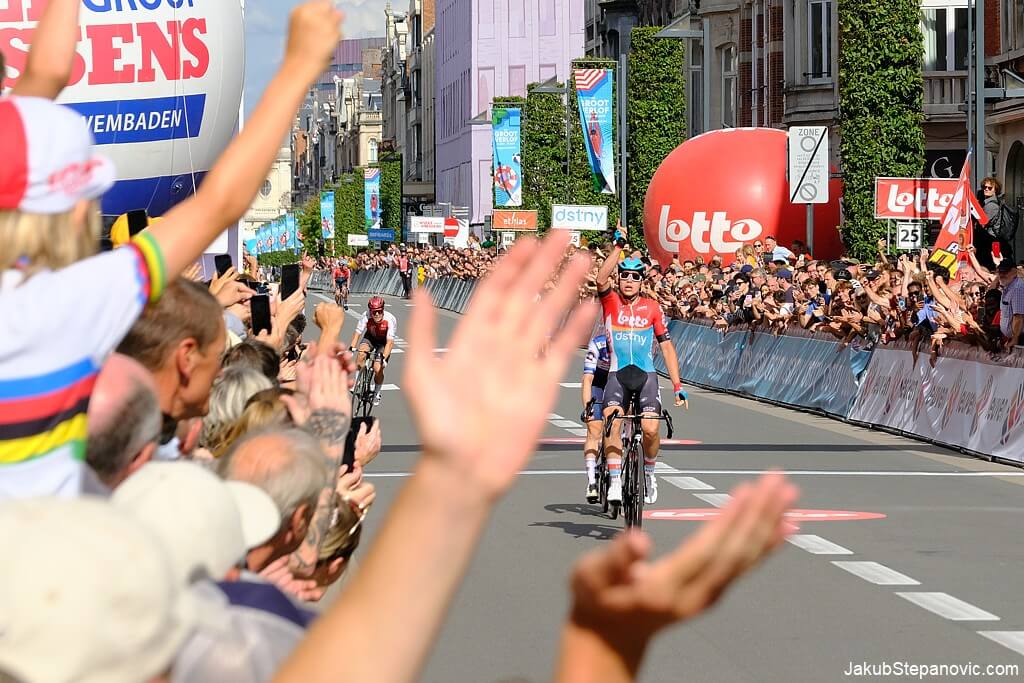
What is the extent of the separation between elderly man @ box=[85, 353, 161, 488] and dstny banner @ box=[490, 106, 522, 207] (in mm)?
69103

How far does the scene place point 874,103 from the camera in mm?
38656

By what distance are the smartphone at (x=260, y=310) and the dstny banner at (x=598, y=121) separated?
45201mm

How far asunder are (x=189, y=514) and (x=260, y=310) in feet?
18.6

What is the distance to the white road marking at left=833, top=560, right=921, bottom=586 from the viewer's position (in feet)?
39.0

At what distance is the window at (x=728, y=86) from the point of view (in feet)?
202

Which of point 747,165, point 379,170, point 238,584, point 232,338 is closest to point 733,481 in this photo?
point 232,338

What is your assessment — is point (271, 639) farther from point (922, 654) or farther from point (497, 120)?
point (497, 120)

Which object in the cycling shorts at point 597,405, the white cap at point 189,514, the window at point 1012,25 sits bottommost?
the cycling shorts at point 597,405

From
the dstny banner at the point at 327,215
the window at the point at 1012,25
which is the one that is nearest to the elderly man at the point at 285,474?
the window at the point at 1012,25

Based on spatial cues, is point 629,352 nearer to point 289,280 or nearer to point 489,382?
point 289,280

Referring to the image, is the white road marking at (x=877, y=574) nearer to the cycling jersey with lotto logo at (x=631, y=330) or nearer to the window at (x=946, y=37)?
the cycling jersey with lotto logo at (x=631, y=330)

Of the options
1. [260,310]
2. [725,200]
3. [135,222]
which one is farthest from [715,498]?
[725,200]

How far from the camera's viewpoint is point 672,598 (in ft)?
7.31

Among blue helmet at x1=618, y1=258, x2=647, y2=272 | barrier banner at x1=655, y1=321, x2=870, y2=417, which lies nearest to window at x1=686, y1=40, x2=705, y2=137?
barrier banner at x1=655, y1=321, x2=870, y2=417
